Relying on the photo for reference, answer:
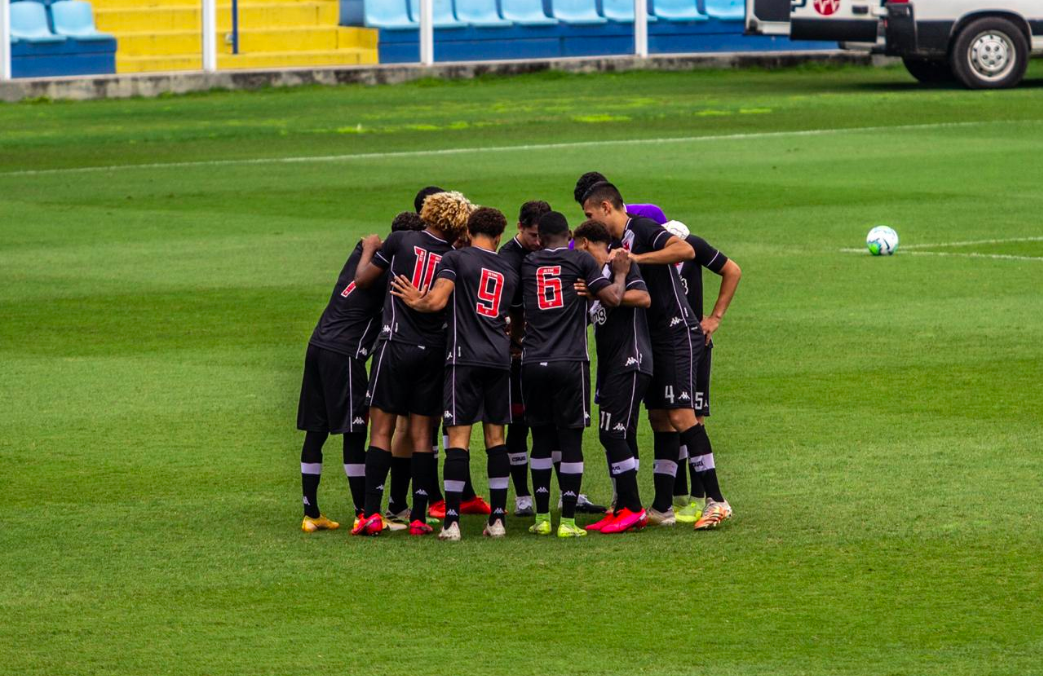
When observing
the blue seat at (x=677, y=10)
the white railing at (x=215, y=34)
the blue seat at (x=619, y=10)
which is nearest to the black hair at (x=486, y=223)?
the white railing at (x=215, y=34)

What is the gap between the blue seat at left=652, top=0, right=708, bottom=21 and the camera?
45031 mm

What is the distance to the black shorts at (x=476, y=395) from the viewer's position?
965 cm

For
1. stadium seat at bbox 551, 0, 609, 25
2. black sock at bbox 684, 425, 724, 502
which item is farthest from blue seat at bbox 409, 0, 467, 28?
black sock at bbox 684, 425, 724, 502

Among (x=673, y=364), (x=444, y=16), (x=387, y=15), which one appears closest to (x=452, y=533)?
(x=673, y=364)

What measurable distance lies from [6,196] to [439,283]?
1515 cm

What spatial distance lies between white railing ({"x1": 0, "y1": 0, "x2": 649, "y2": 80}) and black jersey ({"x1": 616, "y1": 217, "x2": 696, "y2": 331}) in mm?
28706

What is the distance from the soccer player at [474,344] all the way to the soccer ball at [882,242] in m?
9.64

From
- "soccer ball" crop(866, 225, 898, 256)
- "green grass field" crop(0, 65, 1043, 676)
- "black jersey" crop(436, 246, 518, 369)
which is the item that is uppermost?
"black jersey" crop(436, 246, 518, 369)

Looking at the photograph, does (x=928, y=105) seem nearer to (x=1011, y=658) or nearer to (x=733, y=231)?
(x=733, y=231)

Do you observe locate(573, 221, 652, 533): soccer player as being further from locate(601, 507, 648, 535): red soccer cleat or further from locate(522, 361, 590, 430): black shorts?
locate(522, 361, 590, 430): black shorts

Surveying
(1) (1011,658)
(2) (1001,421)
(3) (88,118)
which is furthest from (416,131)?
(1) (1011,658)

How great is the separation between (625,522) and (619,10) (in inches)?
1424

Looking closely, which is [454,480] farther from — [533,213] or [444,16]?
[444,16]

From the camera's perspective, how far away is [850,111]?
108ft
